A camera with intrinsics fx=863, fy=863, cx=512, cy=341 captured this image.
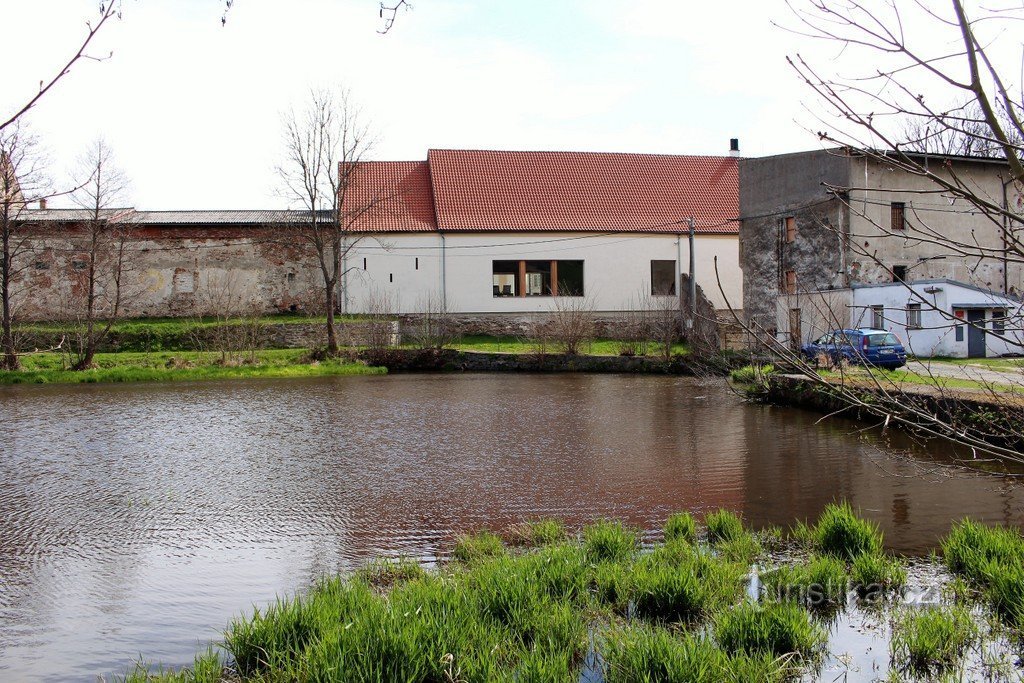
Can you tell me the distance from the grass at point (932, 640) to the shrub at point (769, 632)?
1.53ft

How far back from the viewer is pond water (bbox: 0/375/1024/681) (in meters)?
6.61

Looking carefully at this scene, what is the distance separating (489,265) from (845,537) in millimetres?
31041

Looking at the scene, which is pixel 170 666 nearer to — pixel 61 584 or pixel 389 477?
pixel 61 584

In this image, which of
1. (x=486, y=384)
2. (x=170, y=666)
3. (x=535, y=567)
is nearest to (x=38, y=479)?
(x=170, y=666)

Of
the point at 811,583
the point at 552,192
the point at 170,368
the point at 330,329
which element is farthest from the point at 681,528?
the point at 552,192

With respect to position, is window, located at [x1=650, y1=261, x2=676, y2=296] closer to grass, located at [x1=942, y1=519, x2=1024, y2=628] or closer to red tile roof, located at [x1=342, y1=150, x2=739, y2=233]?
red tile roof, located at [x1=342, y1=150, x2=739, y2=233]

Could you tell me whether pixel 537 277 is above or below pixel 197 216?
below

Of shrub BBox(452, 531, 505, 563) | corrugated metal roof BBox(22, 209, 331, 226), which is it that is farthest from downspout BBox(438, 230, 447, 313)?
shrub BBox(452, 531, 505, 563)

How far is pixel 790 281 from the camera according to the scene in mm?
32156

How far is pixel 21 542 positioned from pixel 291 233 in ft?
96.3

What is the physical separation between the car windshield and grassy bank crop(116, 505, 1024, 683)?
55.1 feet

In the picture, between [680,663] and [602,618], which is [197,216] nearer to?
[602,618]

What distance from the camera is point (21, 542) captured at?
8414 millimetres

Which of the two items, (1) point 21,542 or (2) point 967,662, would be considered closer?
(2) point 967,662
